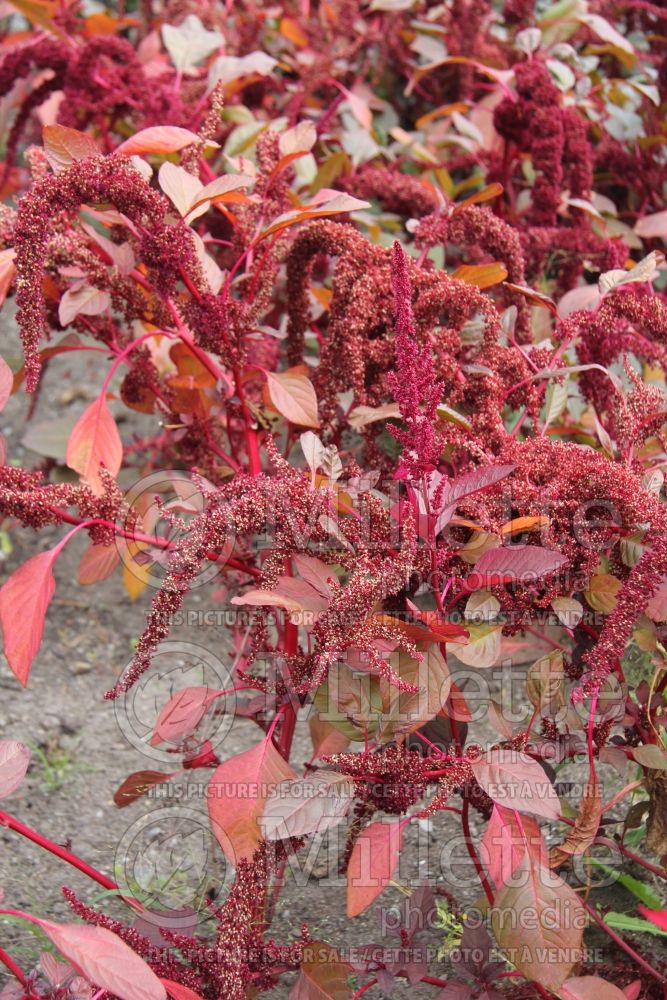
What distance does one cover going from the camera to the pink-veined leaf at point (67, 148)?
1337 mm

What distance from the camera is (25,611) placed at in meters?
1.19

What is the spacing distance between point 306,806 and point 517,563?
328mm

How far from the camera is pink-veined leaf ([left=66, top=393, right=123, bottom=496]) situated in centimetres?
142

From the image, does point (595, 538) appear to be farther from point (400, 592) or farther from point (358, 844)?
point (358, 844)

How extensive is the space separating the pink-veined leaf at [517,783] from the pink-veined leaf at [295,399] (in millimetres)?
476

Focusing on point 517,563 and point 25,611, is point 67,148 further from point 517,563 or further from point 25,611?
point 517,563

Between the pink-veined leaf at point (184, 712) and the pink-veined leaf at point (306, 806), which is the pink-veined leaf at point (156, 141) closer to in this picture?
the pink-veined leaf at point (184, 712)

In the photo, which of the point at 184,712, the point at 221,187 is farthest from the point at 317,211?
the point at 184,712

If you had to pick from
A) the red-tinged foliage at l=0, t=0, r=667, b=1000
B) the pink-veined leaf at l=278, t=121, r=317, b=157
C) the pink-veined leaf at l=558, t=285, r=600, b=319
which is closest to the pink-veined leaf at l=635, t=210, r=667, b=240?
the red-tinged foliage at l=0, t=0, r=667, b=1000

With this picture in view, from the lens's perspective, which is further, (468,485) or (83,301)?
(83,301)

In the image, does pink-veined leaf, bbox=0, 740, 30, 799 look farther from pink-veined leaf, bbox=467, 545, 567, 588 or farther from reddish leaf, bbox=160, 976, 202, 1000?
pink-veined leaf, bbox=467, 545, 567, 588

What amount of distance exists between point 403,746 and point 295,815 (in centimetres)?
22

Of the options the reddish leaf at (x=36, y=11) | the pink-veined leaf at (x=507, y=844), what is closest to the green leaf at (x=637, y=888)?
the pink-veined leaf at (x=507, y=844)

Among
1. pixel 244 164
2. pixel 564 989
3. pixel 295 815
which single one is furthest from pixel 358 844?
pixel 244 164
